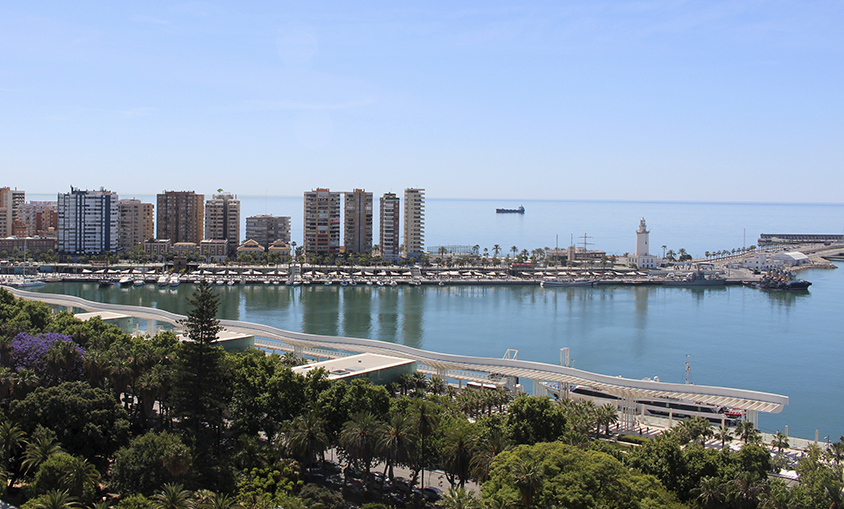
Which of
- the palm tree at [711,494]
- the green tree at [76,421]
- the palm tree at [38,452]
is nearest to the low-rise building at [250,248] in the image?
the green tree at [76,421]

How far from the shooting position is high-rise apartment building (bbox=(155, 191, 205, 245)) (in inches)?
2916

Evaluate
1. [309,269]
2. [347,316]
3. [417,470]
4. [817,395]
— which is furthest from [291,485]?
[309,269]

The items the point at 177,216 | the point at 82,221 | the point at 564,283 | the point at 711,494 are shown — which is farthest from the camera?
the point at 177,216

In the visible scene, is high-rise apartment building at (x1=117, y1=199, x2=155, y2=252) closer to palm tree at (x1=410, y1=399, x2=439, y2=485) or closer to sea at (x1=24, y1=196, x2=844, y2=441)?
sea at (x1=24, y1=196, x2=844, y2=441)

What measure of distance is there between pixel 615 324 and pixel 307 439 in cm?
3073

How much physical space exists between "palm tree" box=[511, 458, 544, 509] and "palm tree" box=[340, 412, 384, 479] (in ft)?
10.6

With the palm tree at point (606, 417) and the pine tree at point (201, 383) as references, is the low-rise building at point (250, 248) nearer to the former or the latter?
the pine tree at point (201, 383)

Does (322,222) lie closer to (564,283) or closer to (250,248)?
(250,248)

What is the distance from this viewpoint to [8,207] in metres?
76.4

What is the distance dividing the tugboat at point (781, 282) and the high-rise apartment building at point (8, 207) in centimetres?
7951

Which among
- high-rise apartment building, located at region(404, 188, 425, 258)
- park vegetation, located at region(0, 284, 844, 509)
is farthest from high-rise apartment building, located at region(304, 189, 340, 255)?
park vegetation, located at region(0, 284, 844, 509)

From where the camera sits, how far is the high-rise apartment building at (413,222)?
6900 cm

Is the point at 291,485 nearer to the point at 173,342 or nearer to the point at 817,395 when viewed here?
the point at 173,342

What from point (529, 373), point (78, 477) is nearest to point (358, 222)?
point (529, 373)
